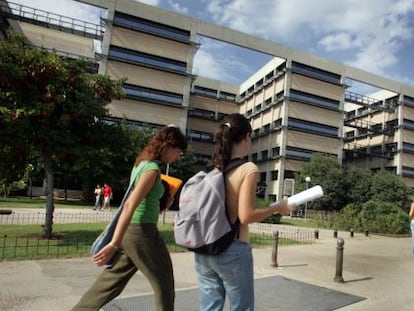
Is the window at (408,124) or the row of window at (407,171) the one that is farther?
the window at (408,124)

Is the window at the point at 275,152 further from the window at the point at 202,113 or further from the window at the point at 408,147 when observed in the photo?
the window at the point at 408,147

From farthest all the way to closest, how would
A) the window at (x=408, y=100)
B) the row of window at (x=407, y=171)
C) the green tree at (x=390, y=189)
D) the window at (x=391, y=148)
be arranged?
the window at (x=408, y=100), the window at (x=391, y=148), the row of window at (x=407, y=171), the green tree at (x=390, y=189)

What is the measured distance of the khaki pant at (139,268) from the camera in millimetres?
3297

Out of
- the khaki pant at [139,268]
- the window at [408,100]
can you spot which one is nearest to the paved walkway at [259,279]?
the khaki pant at [139,268]

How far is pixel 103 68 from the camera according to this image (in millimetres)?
45031

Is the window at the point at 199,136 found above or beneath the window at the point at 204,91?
beneath

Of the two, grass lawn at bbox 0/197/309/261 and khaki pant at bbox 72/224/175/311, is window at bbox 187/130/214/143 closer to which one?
grass lawn at bbox 0/197/309/261

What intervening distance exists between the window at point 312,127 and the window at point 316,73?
645 cm

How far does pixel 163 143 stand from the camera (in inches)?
136

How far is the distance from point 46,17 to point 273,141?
105 feet

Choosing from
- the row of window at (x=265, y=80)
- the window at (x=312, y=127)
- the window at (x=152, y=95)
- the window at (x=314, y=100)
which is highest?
the row of window at (x=265, y=80)

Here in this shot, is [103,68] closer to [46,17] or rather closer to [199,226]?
[46,17]

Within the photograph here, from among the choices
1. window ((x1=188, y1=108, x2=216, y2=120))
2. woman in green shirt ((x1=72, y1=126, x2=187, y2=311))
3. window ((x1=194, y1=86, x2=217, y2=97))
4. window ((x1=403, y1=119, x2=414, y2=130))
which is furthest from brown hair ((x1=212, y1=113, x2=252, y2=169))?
window ((x1=403, y1=119, x2=414, y2=130))

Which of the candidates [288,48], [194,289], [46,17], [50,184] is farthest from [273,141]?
[194,289]
